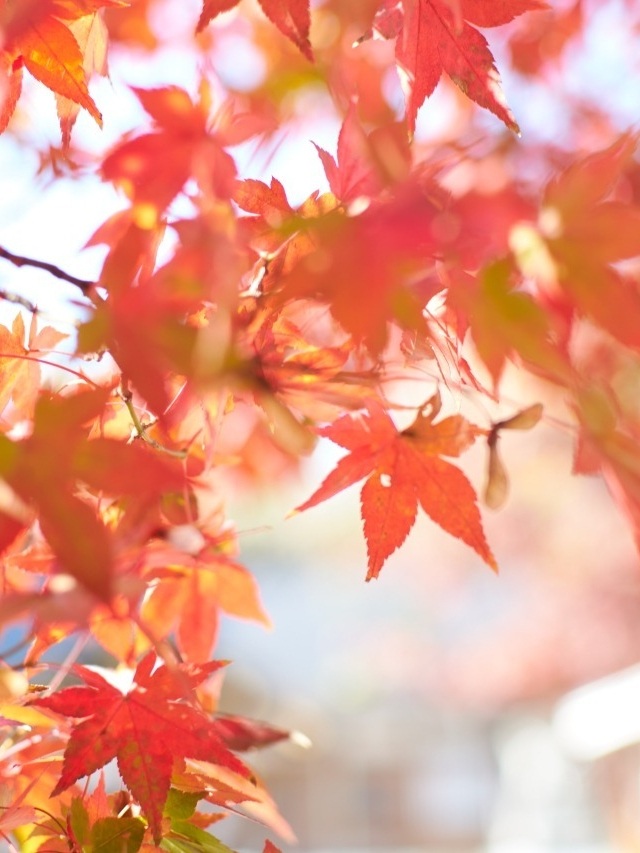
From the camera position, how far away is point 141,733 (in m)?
0.57

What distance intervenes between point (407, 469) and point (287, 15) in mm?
306

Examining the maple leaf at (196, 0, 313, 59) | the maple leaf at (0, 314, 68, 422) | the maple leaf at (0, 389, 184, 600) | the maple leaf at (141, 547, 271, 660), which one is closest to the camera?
the maple leaf at (0, 389, 184, 600)

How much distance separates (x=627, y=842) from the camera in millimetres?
2605

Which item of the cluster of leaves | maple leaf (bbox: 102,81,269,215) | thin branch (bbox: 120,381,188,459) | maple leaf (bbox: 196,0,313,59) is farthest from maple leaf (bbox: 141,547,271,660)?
maple leaf (bbox: 196,0,313,59)

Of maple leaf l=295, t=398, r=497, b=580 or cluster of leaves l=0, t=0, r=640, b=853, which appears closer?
cluster of leaves l=0, t=0, r=640, b=853

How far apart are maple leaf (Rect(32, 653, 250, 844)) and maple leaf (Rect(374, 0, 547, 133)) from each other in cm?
40

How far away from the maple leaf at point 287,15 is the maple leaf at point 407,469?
0.79 feet

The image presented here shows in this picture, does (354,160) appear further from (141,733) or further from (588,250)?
(141,733)

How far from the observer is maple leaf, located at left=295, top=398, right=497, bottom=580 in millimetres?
622

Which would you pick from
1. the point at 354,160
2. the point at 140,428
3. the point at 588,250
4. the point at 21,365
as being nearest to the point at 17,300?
the point at 21,365

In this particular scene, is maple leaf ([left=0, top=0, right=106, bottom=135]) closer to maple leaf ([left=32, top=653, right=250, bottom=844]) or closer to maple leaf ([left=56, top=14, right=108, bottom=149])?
maple leaf ([left=56, top=14, right=108, bottom=149])

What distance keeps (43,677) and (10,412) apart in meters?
5.18

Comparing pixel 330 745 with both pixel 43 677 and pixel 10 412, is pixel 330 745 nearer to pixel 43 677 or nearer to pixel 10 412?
pixel 43 677

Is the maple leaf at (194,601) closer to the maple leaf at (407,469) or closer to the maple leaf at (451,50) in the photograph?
the maple leaf at (407,469)
